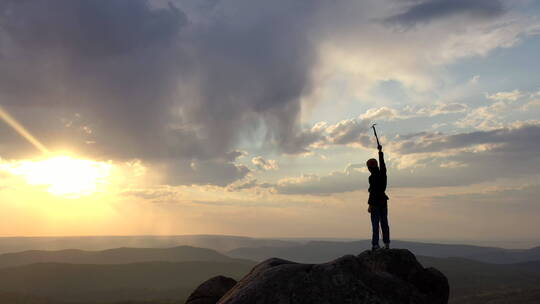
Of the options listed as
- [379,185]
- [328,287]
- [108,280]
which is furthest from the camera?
[108,280]

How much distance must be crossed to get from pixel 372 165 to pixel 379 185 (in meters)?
0.82

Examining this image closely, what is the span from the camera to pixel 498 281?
12769 centimetres

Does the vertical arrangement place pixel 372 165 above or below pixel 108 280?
above

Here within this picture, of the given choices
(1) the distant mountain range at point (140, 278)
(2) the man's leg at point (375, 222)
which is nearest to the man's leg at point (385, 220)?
(2) the man's leg at point (375, 222)

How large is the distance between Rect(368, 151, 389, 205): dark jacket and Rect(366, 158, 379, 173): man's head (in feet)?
0.42

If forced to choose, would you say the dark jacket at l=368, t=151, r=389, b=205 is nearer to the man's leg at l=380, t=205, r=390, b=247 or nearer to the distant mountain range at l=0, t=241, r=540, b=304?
the man's leg at l=380, t=205, r=390, b=247

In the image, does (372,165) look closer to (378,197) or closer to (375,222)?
(378,197)

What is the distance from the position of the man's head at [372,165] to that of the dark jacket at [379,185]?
0.13 metres

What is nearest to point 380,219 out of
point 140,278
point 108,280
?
point 108,280

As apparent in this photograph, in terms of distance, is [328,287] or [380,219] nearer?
[328,287]

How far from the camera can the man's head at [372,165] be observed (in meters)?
15.2

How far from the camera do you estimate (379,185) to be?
49.6ft

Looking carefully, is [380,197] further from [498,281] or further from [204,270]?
[204,270]

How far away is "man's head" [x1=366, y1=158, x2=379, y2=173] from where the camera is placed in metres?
15.2
